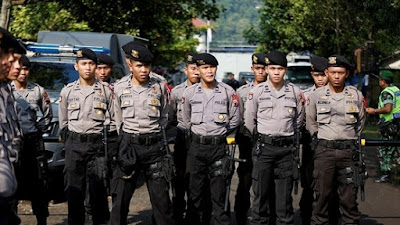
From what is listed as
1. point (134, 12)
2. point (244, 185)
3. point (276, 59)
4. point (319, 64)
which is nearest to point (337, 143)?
point (276, 59)

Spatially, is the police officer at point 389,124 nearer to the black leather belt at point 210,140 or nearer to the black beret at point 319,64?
the black beret at point 319,64

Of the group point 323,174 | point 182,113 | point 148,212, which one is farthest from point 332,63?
point 148,212

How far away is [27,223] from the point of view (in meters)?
9.28

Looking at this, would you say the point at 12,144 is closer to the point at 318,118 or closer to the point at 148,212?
the point at 318,118

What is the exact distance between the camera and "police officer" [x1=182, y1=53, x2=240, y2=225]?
26.7 feet

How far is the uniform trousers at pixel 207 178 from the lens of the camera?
26.7ft

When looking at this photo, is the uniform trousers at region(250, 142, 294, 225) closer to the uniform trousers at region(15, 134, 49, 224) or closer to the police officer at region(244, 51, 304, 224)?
the police officer at region(244, 51, 304, 224)

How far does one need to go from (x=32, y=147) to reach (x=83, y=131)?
0.65 m

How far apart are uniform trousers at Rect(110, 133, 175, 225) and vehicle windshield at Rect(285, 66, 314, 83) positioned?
2025cm

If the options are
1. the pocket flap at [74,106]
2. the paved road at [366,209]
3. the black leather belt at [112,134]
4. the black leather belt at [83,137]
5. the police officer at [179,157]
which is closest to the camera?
the black leather belt at [83,137]

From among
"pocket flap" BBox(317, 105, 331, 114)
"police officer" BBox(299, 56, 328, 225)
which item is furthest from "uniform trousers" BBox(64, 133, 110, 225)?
"pocket flap" BBox(317, 105, 331, 114)

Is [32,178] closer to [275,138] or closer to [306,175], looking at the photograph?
[275,138]

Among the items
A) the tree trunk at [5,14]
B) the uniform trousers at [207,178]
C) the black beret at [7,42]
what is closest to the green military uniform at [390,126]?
the uniform trousers at [207,178]

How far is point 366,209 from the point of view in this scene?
33.7 feet
